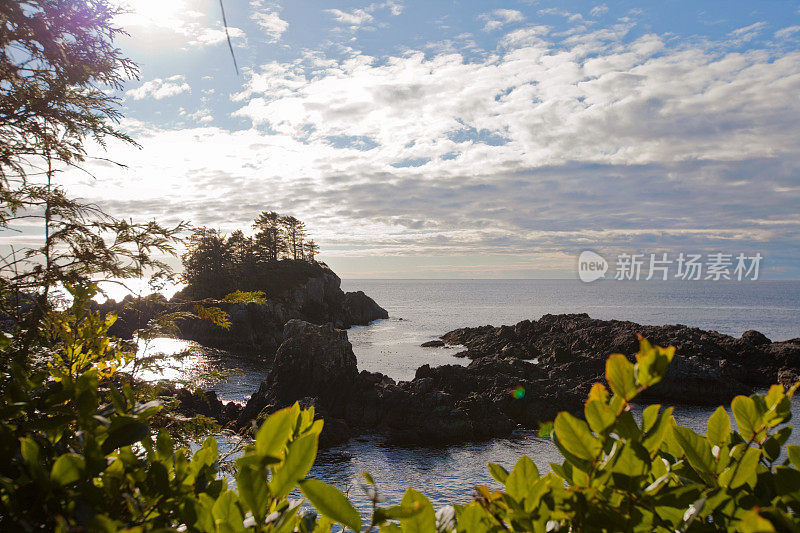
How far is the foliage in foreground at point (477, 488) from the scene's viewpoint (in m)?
0.86

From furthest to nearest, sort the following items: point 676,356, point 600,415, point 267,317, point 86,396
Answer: point 267,317, point 676,356, point 86,396, point 600,415

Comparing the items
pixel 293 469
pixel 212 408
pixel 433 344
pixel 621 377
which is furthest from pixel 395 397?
pixel 433 344

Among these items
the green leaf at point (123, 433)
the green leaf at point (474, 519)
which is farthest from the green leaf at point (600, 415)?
the green leaf at point (123, 433)

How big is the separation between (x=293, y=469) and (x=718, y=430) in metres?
1.22

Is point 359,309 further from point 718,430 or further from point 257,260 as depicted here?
point 718,430

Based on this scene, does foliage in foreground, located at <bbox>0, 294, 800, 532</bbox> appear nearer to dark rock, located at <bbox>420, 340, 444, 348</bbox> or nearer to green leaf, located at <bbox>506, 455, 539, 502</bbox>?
green leaf, located at <bbox>506, 455, 539, 502</bbox>

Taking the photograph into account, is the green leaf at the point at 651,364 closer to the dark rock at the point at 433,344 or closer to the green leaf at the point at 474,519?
the green leaf at the point at 474,519

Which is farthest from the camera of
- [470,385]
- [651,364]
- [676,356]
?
[676,356]

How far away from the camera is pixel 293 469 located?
873mm

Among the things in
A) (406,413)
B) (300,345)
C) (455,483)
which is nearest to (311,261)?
(300,345)

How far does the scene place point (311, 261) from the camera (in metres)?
76.1

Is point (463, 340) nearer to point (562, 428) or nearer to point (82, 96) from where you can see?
point (82, 96)

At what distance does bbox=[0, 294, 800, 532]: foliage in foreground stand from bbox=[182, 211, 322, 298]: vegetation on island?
47.1m

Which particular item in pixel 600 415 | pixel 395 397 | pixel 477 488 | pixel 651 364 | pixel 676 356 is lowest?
pixel 395 397
